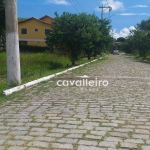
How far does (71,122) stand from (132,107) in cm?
179

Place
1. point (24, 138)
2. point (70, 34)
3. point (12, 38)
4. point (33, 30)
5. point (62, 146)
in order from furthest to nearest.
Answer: point (33, 30), point (70, 34), point (12, 38), point (24, 138), point (62, 146)

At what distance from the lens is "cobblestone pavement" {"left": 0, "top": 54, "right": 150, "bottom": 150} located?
325cm

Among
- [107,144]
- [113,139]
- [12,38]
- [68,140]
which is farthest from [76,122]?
[12,38]

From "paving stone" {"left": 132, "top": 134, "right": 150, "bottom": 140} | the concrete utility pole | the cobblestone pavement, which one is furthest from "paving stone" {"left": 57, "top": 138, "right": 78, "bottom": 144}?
the concrete utility pole

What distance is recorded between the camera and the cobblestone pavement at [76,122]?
128 inches

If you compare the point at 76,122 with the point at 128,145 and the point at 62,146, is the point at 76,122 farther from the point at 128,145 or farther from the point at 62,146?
the point at 128,145

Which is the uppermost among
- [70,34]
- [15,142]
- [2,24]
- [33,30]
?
[33,30]

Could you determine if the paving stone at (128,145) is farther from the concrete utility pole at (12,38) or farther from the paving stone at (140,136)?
the concrete utility pole at (12,38)

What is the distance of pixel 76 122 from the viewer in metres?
4.20

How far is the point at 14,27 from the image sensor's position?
7992 millimetres

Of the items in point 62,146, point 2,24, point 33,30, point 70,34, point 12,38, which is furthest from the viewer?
point 33,30

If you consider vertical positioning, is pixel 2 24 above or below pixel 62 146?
above

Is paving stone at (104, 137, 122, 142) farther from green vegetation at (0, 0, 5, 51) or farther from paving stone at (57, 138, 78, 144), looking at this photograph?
green vegetation at (0, 0, 5, 51)

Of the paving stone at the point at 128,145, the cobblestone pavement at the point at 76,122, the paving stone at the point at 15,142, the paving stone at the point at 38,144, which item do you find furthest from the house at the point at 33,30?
the paving stone at the point at 128,145
